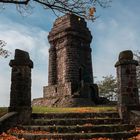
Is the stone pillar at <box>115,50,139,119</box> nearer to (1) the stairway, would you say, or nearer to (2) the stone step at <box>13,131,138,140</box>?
(1) the stairway

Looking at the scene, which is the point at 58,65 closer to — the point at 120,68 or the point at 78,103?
the point at 78,103

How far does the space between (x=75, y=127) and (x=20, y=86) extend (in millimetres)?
3407

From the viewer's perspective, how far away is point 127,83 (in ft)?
44.3

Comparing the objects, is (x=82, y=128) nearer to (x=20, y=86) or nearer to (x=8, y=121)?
(x=8, y=121)

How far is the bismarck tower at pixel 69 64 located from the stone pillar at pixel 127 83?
19444mm

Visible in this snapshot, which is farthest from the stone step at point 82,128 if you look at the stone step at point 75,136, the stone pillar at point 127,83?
the stone pillar at point 127,83

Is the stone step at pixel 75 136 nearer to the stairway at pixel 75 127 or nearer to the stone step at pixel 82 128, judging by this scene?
the stairway at pixel 75 127

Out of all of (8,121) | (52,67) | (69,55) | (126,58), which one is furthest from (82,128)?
(52,67)

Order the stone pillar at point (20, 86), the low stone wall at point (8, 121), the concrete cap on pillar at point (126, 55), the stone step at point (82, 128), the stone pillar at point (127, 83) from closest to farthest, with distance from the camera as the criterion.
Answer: the stone step at point (82, 128) < the low stone wall at point (8, 121) < the stone pillar at point (20, 86) < the stone pillar at point (127, 83) < the concrete cap on pillar at point (126, 55)

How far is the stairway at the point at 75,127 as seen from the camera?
33.4 feet

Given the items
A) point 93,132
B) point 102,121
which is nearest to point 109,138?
point 93,132

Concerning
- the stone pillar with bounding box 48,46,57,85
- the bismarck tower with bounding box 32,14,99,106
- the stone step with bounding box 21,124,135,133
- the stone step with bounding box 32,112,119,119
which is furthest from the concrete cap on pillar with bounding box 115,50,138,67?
the stone pillar with bounding box 48,46,57,85

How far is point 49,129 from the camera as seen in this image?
1118 centimetres

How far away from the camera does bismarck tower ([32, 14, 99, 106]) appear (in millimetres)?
34531
